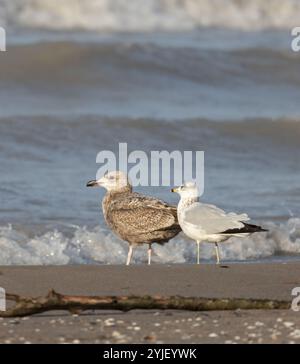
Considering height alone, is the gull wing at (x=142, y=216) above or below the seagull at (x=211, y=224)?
above

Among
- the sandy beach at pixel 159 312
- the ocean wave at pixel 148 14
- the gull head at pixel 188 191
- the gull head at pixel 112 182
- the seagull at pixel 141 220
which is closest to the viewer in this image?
the sandy beach at pixel 159 312

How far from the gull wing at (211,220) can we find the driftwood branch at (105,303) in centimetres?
166

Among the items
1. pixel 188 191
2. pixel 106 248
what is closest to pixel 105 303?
pixel 188 191

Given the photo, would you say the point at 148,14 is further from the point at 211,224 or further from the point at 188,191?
the point at 211,224

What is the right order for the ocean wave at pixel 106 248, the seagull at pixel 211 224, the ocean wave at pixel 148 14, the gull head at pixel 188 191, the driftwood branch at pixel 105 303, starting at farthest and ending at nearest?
the ocean wave at pixel 148 14, the ocean wave at pixel 106 248, the gull head at pixel 188 191, the seagull at pixel 211 224, the driftwood branch at pixel 105 303

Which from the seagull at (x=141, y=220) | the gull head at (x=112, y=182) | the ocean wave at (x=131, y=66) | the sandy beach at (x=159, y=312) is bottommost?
the sandy beach at (x=159, y=312)

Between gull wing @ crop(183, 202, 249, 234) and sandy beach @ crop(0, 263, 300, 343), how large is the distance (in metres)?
0.27

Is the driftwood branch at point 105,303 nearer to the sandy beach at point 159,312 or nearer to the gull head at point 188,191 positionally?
the sandy beach at point 159,312

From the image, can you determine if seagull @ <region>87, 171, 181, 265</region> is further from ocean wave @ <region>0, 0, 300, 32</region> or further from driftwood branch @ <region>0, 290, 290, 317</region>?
ocean wave @ <region>0, 0, 300, 32</region>

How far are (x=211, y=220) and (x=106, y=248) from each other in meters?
1.86

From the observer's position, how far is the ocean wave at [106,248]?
915 cm

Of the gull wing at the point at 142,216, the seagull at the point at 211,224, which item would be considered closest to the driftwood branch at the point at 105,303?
the seagull at the point at 211,224
